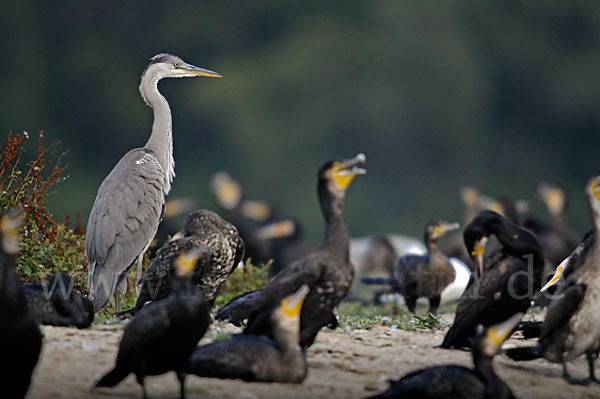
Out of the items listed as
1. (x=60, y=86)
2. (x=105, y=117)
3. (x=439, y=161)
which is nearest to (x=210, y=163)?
(x=105, y=117)

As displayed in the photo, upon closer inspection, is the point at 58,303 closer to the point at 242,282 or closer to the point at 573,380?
the point at 573,380

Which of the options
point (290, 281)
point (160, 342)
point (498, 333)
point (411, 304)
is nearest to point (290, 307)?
point (290, 281)

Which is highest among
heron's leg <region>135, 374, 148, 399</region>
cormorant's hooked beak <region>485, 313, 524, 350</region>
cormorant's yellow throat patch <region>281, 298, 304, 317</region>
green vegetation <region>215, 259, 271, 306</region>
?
cormorant's hooked beak <region>485, 313, 524, 350</region>

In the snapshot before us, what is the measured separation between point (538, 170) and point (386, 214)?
4.43 meters

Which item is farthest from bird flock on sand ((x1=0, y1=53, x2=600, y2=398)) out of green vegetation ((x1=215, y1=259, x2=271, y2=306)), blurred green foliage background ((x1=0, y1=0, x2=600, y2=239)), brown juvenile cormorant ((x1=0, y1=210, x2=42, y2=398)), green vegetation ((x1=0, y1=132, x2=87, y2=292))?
blurred green foliage background ((x1=0, y1=0, x2=600, y2=239))

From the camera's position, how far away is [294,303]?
4598mm

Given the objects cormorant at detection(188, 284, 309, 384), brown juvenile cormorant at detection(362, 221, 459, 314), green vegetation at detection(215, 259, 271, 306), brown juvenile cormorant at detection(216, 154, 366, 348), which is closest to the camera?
cormorant at detection(188, 284, 309, 384)

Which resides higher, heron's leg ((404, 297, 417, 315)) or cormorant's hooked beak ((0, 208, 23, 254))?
cormorant's hooked beak ((0, 208, 23, 254))

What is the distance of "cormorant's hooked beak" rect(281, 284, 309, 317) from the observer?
4594mm

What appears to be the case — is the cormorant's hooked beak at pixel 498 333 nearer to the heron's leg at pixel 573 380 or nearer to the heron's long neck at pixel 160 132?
the heron's leg at pixel 573 380

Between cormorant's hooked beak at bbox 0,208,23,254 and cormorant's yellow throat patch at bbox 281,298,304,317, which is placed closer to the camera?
cormorant's hooked beak at bbox 0,208,23,254

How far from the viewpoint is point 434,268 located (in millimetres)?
8688

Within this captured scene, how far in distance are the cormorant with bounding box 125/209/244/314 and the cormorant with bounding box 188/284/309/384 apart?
1.17 metres

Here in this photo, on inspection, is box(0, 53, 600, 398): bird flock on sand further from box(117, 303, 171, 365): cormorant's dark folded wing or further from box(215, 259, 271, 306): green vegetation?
box(215, 259, 271, 306): green vegetation
